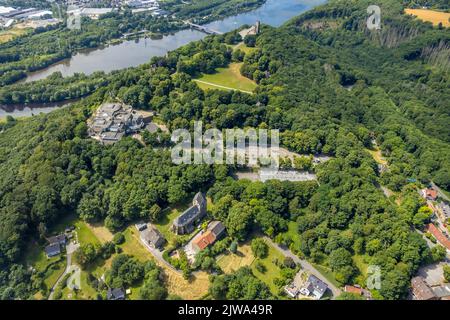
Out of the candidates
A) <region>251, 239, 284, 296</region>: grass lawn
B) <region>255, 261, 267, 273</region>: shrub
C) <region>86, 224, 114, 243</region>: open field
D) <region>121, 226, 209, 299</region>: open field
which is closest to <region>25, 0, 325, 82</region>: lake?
<region>86, 224, 114, 243</region>: open field

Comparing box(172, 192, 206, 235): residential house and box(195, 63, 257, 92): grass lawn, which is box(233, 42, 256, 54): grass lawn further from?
box(172, 192, 206, 235): residential house

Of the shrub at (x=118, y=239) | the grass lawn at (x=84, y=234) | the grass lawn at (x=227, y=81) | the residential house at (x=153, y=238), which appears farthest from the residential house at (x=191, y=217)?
the grass lawn at (x=227, y=81)

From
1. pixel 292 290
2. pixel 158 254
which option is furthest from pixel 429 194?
pixel 158 254

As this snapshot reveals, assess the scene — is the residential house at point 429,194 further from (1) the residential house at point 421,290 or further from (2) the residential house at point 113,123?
(2) the residential house at point 113,123
